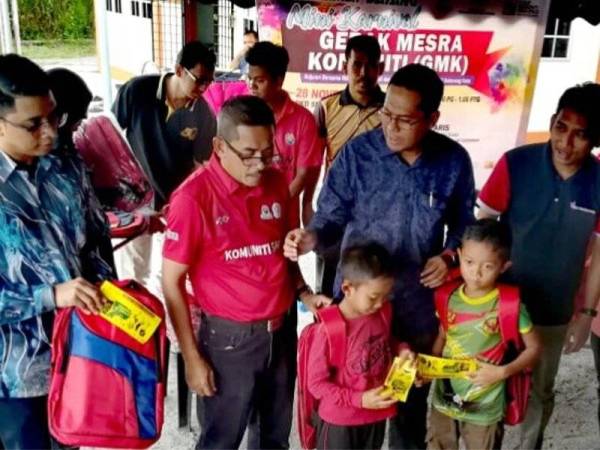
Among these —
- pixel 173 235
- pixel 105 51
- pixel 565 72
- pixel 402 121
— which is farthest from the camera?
pixel 565 72

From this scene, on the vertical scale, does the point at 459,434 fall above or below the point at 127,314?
below

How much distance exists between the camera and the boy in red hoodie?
2045 mm

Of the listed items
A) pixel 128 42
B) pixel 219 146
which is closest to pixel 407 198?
pixel 219 146

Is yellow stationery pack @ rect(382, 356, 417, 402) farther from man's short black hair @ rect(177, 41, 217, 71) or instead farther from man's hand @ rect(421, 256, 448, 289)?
man's short black hair @ rect(177, 41, 217, 71)

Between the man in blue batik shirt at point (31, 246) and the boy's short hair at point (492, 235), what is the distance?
124cm

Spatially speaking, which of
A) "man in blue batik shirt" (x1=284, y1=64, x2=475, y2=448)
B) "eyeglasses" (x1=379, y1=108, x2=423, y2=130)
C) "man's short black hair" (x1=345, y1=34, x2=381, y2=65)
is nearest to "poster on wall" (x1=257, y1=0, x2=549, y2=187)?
"man's short black hair" (x1=345, y1=34, x2=381, y2=65)

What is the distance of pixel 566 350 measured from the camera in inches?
104

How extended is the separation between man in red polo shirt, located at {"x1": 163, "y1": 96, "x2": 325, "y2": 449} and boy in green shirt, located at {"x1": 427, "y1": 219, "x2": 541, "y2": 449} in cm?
51

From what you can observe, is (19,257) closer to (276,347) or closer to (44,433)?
(44,433)

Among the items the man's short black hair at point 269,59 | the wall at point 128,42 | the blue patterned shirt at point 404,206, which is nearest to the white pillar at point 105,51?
the man's short black hair at point 269,59

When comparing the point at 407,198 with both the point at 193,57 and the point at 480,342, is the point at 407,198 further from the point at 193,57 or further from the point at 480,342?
the point at 193,57

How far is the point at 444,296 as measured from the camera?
228cm

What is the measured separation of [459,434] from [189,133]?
2081 millimetres

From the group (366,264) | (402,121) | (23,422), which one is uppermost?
(402,121)
